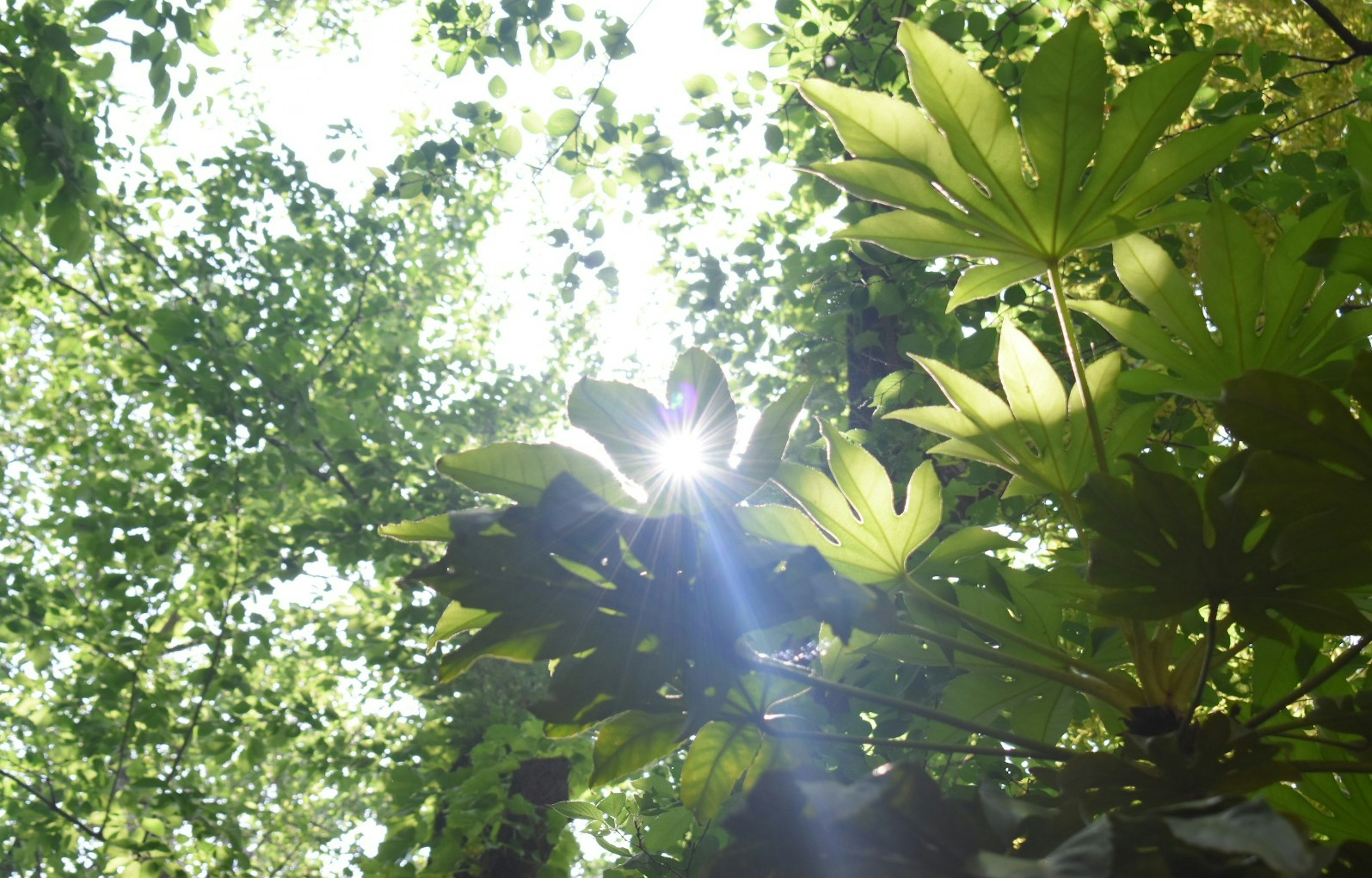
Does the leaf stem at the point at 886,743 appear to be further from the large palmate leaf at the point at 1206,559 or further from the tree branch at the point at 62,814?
the tree branch at the point at 62,814

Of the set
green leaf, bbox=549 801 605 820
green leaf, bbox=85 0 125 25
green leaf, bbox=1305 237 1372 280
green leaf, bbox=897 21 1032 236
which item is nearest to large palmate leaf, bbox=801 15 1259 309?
green leaf, bbox=897 21 1032 236

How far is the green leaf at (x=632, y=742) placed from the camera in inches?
32.4

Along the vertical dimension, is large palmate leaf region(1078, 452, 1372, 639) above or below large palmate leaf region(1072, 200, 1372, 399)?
below

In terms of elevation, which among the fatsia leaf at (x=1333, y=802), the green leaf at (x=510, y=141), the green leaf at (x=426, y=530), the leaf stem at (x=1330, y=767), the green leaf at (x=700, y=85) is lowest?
the leaf stem at (x=1330, y=767)

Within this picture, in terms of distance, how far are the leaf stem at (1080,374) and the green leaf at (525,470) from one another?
454 millimetres

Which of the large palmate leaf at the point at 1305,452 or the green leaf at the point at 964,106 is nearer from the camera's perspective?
the large palmate leaf at the point at 1305,452

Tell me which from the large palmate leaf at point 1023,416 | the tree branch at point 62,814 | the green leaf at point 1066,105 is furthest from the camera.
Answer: the tree branch at point 62,814

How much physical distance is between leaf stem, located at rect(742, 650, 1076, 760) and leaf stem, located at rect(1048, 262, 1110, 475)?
258 mm

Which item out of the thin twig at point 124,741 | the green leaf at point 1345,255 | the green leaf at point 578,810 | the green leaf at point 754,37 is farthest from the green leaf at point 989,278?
the thin twig at point 124,741

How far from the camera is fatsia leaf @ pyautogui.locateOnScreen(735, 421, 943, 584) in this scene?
922 mm

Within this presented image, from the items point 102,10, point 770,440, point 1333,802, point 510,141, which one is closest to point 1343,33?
point 1333,802

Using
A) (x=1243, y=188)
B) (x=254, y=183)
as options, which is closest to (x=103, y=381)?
(x=254, y=183)

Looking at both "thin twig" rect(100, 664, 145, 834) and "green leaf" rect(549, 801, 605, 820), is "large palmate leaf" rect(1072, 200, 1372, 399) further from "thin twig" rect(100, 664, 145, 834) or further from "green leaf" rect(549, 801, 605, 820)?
"thin twig" rect(100, 664, 145, 834)

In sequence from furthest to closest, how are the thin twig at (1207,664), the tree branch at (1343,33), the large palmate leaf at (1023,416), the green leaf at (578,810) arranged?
the tree branch at (1343,33)
the green leaf at (578,810)
the large palmate leaf at (1023,416)
the thin twig at (1207,664)
